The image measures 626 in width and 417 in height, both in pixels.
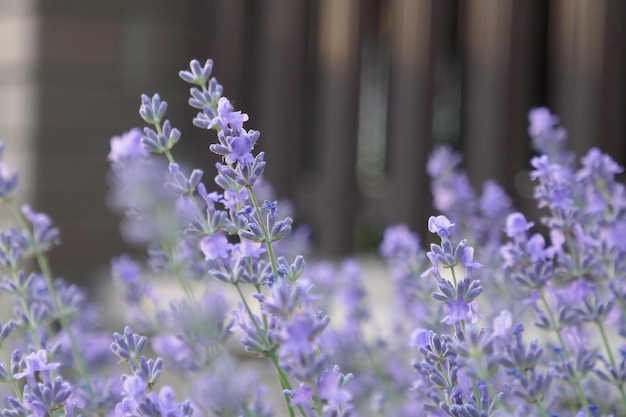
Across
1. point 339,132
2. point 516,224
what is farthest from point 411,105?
point 516,224

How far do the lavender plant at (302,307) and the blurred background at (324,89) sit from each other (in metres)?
2.02

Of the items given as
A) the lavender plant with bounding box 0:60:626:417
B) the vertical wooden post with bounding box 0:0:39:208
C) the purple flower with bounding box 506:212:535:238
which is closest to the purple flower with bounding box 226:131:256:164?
the lavender plant with bounding box 0:60:626:417

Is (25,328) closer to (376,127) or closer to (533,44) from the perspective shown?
(533,44)

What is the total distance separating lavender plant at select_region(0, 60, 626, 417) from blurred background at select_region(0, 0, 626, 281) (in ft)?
6.61

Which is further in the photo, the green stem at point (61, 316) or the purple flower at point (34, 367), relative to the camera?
the green stem at point (61, 316)

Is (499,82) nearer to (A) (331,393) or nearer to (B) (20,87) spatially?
(B) (20,87)

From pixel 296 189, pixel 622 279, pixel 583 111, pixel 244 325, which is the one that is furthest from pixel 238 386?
pixel 296 189

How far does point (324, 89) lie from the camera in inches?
182

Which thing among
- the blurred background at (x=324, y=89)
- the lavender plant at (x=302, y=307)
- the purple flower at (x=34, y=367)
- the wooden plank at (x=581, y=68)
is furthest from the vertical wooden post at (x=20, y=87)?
the purple flower at (x=34, y=367)

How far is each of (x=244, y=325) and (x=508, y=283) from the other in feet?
2.51

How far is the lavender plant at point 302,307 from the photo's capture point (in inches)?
36.0

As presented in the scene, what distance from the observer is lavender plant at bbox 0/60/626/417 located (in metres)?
0.91

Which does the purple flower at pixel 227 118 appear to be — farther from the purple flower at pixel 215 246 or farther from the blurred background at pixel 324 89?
the blurred background at pixel 324 89

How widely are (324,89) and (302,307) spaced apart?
12.6ft
